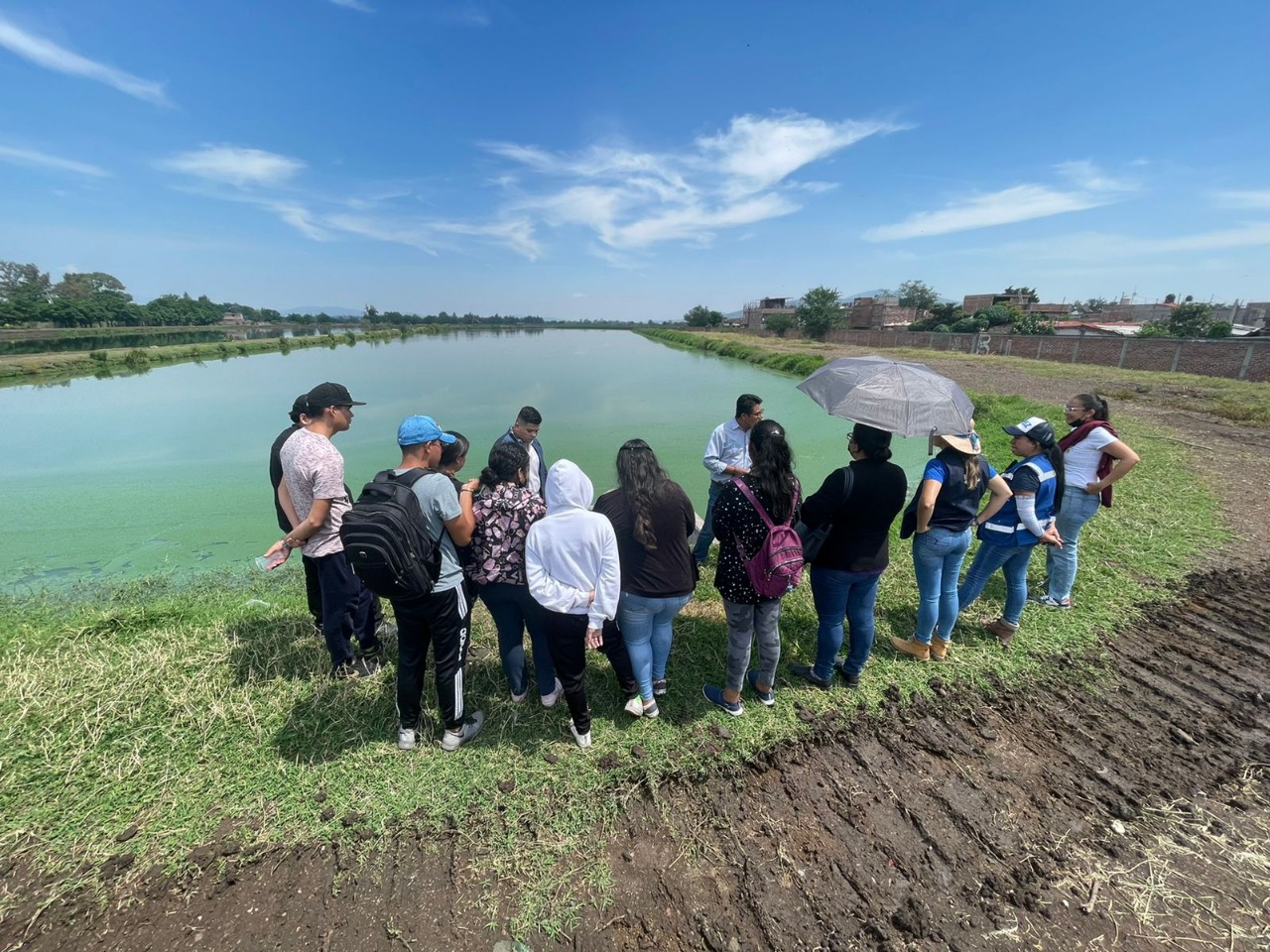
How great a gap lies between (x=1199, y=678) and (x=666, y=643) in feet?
10.2

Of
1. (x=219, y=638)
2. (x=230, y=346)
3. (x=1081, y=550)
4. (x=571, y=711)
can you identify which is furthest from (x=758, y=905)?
(x=230, y=346)

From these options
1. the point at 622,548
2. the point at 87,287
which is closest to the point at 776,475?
the point at 622,548

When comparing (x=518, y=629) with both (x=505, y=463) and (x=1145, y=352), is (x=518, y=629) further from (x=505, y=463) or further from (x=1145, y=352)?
(x=1145, y=352)

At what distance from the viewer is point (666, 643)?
257 centimetres

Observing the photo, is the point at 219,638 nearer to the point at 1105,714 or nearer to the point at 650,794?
the point at 650,794

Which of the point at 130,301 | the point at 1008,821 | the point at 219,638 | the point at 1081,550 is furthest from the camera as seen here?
the point at 130,301

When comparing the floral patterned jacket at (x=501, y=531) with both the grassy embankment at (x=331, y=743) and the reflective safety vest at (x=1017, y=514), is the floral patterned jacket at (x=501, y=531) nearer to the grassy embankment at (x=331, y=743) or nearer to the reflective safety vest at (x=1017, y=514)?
the grassy embankment at (x=331, y=743)

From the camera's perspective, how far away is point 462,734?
8.00 feet

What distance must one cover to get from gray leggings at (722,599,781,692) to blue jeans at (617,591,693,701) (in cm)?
27

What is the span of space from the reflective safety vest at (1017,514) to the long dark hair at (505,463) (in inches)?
107

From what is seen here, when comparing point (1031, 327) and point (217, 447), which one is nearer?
point (217, 447)

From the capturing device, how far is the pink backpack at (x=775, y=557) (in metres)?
2.20

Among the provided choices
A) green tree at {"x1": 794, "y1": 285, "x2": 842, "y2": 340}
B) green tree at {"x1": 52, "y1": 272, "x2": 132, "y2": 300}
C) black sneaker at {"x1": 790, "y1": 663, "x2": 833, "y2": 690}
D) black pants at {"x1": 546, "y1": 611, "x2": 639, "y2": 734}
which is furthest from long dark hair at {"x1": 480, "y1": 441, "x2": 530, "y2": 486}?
green tree at {"x1": 52, "y1": 272, "x2": 132, "y2": 300}

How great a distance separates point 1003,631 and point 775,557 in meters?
2.14
